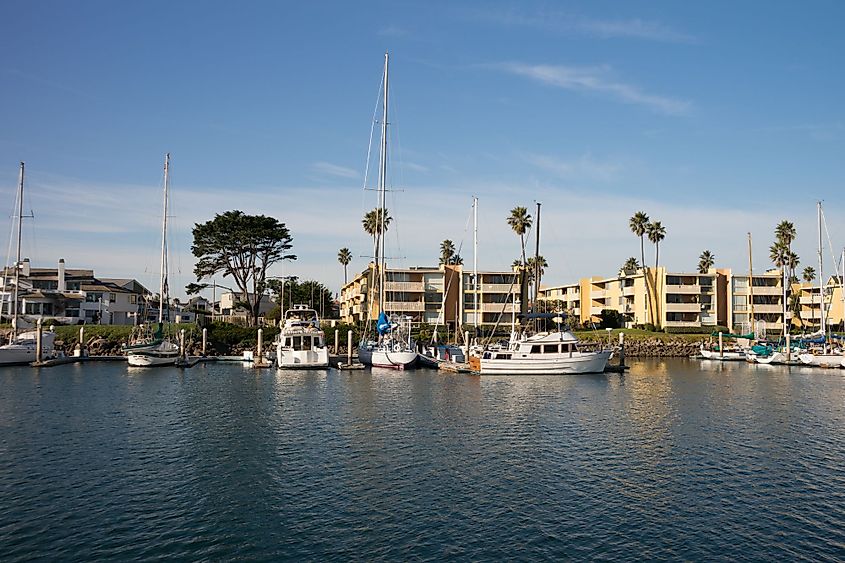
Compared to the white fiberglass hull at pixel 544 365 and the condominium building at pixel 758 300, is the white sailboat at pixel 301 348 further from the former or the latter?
the condominium building at pixel 758 300

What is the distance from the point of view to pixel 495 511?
74.7 ft

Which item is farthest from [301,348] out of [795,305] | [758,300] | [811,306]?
[811,306]

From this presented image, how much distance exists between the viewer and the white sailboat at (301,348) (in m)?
70.1

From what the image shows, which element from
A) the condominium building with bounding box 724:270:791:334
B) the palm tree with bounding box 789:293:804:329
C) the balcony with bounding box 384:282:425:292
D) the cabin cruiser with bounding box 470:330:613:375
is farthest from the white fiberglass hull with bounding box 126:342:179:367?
the palm tree with bounding box 789:293:804:329

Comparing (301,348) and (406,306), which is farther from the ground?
(406,306)

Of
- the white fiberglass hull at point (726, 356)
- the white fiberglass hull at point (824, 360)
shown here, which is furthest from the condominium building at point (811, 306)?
the white fiberglass hull at point (824, 360)

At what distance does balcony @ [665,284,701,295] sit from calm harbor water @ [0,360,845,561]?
67807mm

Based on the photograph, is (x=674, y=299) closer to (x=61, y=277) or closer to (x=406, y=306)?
(x=406, y=306)

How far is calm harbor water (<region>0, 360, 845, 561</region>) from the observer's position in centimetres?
1994

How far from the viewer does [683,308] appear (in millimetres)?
116375

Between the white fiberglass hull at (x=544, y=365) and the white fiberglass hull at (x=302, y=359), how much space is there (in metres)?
16.7

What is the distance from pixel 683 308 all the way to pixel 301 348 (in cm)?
7319

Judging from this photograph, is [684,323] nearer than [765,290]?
Yes

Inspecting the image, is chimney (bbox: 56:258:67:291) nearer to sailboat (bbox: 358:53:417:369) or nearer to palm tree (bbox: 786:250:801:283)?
sailboat (bbox: 358:53:417:369)
